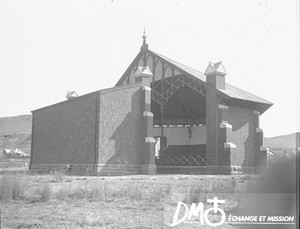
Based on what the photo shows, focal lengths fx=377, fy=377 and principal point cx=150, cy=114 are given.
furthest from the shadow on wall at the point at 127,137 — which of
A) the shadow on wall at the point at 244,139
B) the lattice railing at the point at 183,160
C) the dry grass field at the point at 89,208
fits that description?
the dry grass field at the point at 89,208

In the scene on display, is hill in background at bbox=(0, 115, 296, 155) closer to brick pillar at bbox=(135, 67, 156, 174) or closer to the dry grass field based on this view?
brick pillar at bbox=(135, 67, 156, 174)

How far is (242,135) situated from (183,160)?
17.0 ft

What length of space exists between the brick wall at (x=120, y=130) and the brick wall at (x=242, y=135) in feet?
22.0

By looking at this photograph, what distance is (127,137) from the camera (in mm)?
27312

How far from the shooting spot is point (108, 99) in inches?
1048

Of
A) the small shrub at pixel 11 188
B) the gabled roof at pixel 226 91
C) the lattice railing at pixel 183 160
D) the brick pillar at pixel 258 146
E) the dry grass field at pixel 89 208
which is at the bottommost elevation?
the dry grass field at pixel 89 208

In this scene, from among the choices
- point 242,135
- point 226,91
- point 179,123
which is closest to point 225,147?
point 242,135

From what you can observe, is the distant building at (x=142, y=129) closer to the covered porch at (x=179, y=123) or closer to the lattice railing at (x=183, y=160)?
the lattice railing at (x=183, y=160)

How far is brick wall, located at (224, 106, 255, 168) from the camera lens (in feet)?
92.8

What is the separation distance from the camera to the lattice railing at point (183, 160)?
2926 cm

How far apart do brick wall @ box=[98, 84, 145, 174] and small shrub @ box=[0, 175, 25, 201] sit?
15.1m

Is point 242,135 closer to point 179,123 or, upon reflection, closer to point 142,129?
point 142,129

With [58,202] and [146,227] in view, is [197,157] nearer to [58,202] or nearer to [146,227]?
[58,202]

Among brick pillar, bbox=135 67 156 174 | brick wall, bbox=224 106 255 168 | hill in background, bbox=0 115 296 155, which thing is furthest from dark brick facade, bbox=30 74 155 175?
hill in background, bbox=0 115 296 155
